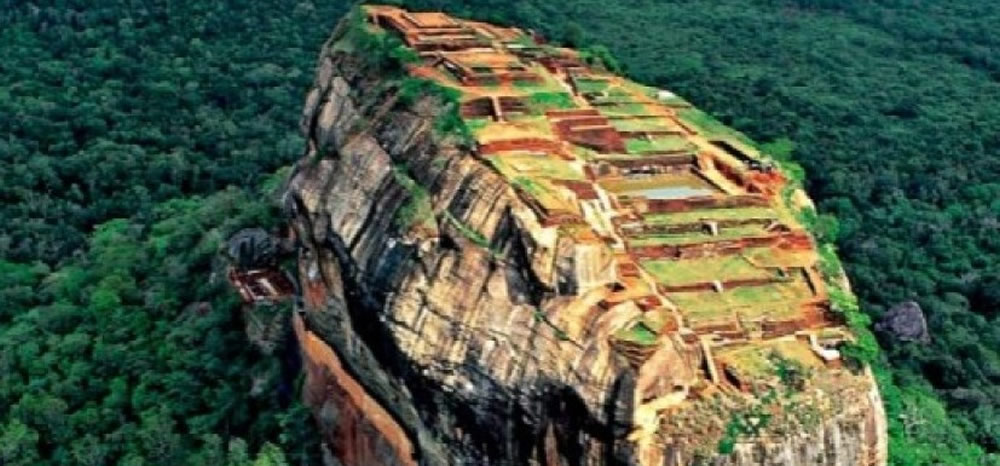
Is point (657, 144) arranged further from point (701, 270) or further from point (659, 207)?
point (701, 270)

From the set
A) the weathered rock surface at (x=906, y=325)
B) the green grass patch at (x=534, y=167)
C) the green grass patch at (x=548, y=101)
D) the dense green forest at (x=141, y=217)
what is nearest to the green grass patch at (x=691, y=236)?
the green grass patch at (x=534, y=167)

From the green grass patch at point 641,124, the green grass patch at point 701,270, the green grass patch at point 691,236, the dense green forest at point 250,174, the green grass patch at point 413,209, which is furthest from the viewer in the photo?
the dense green forest at point 250,174

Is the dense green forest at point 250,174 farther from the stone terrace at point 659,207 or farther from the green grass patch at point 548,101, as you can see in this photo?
the green grass patch at point 548,101

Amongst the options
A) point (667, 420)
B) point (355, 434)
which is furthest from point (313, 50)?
point (667, 420)

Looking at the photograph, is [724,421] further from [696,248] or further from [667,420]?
[696,248]

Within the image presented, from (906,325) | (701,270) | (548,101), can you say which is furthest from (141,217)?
(701,270)

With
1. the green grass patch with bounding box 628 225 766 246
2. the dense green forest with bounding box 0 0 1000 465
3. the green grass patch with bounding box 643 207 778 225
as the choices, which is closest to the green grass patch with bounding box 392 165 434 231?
the green grass patch with bounding box 628 225 766 246
